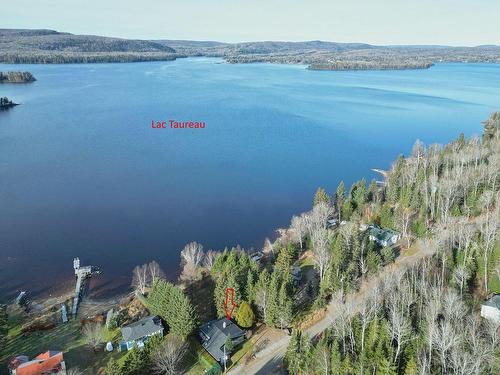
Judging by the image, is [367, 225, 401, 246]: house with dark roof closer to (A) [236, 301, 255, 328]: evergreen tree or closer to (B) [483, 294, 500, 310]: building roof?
(B) [483, 294, 500, 310]: building roof

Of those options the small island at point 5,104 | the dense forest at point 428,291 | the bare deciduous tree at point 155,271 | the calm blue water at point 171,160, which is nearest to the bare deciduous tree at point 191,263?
the bare deciduous tree at point 155,271

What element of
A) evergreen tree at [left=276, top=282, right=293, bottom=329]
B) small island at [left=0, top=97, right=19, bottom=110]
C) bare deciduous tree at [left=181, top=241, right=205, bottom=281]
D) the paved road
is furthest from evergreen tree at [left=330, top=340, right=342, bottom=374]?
small island at [left=0, top=97, right=19, bottom=110]

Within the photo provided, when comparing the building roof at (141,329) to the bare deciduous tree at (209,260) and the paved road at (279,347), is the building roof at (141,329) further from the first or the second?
the bare deciduous tree at (209,260)

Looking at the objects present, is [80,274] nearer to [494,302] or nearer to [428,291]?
Answer: [428,291]

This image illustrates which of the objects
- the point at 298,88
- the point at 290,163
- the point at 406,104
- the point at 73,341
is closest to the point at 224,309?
the point at 73,341

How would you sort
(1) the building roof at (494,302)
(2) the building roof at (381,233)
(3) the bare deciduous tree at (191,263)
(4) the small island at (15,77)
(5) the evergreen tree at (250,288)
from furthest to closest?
(4) the small island at (15,77) → (2) the building roof at (381,233) → (3) the bare deciduous tree at (191,263) → (5) the evergreen tree at (250,288) → (1) the building roof at (494,302)

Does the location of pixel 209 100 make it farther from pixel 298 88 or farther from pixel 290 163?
pixel 290 163
